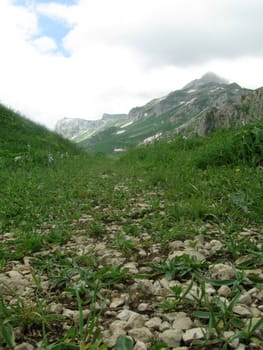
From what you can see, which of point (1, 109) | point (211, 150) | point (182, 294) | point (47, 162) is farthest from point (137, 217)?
point (1, 109)

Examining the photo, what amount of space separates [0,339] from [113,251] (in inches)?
61.6

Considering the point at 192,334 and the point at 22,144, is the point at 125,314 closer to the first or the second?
the point at 192,334

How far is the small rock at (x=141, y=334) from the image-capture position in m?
1.94

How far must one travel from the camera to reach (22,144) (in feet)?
48.1

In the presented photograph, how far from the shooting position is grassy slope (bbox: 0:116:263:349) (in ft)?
A: 9.64

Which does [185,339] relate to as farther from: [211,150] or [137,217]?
[211,150]

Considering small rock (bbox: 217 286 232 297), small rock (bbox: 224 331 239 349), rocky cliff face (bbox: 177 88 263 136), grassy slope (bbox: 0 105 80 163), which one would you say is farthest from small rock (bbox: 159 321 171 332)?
grassy slope (bbox: 0 105 80 163)

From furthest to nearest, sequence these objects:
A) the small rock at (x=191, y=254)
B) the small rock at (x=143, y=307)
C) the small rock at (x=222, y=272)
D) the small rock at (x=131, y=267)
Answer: the small rock at (x=191, y=254) → the small rock at (x=131, y=267) → the small rock at (x=222, y=272) → the small rock at (x=143, y=307)

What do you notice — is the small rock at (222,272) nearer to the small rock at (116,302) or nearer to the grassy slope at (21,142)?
the small rock at (116,302)

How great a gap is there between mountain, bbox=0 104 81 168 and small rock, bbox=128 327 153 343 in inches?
359

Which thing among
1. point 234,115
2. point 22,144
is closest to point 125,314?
point 234,115

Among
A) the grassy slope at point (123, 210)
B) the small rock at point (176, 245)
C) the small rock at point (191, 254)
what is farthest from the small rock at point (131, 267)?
the small rock at point (176, 245)

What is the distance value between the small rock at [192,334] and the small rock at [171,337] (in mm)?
36

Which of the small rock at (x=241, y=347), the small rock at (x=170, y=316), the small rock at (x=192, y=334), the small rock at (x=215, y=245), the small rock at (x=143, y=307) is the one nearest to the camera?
the small rock at (x=241, y=347)
